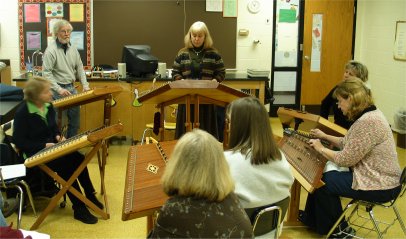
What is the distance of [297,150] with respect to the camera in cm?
347

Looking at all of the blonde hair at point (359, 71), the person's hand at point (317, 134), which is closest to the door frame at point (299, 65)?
the blonde hair at point (359, 71)

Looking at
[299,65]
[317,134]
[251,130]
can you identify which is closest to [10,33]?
[299,65]

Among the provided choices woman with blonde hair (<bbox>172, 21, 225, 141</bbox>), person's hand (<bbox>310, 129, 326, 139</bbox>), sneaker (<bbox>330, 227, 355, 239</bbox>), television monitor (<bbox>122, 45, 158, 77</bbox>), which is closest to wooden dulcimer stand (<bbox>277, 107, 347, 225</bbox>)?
person's hand (<bbox>310, 129, 326, 139</bbox>)

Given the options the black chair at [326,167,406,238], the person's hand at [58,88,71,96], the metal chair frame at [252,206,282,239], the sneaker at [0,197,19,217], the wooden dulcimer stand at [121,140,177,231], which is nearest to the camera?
the wooden dulcimer stand at [121,140,177,231]

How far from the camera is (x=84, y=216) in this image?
12.7ft

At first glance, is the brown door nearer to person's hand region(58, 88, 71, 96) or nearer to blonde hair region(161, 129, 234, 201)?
person's hand region(58, 88, 71, 96)

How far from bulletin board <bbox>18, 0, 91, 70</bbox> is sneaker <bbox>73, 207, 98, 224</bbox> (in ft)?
12.4

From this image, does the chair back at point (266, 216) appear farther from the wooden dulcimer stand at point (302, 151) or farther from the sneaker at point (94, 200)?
the sneaker at point (94, 200)

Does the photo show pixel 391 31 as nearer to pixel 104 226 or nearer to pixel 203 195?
pixel 104 226

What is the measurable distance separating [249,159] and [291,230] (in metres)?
1.65

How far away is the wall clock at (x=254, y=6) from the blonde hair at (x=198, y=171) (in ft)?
19.1

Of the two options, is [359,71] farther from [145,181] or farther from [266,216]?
[145,181]

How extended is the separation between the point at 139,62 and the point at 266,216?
13.5 ft

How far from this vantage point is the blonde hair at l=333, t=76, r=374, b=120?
3.29 metres
